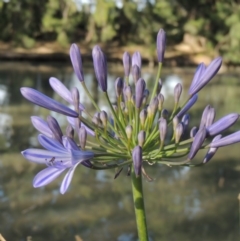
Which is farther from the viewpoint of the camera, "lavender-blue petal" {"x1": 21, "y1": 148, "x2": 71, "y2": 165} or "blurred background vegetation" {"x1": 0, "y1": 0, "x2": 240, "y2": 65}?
"blurred background vegetation" {"x1": 0, "y1": 0, "x2": 240, "y2": 65}

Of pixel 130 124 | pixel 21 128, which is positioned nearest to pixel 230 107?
pixel 21 128

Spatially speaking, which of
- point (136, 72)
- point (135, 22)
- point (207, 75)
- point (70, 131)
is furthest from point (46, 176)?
point (135, 22)

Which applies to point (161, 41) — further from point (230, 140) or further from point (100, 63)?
point (230, 140)

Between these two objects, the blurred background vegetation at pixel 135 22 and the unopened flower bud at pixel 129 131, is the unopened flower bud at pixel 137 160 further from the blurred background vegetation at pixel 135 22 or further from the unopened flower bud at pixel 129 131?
the blurred background vegetation at pixel 135 22

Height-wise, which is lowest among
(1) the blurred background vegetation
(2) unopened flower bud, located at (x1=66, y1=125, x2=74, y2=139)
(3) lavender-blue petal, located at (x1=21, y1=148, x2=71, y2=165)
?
(3) lavender-blue petal, located at (x1=21, y1=148, x2=71, y2=165)

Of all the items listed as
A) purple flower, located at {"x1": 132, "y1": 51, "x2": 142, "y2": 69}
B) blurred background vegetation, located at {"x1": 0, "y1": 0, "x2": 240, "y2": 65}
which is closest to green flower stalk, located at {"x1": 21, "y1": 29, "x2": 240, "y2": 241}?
purple flower, located at {"x1": 132, "y1": 51, "x2": 142, "y2": 69}

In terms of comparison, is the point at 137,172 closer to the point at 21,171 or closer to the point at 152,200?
the point at 152,200

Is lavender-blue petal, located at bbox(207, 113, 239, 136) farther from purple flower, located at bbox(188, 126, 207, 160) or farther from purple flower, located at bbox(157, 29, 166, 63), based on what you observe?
purple flower, located at bbox(157, 29, 166, 63)

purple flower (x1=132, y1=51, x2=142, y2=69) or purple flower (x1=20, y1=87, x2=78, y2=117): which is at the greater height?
purple flower (x1=132, y1=51, x2=142, y2=69)
